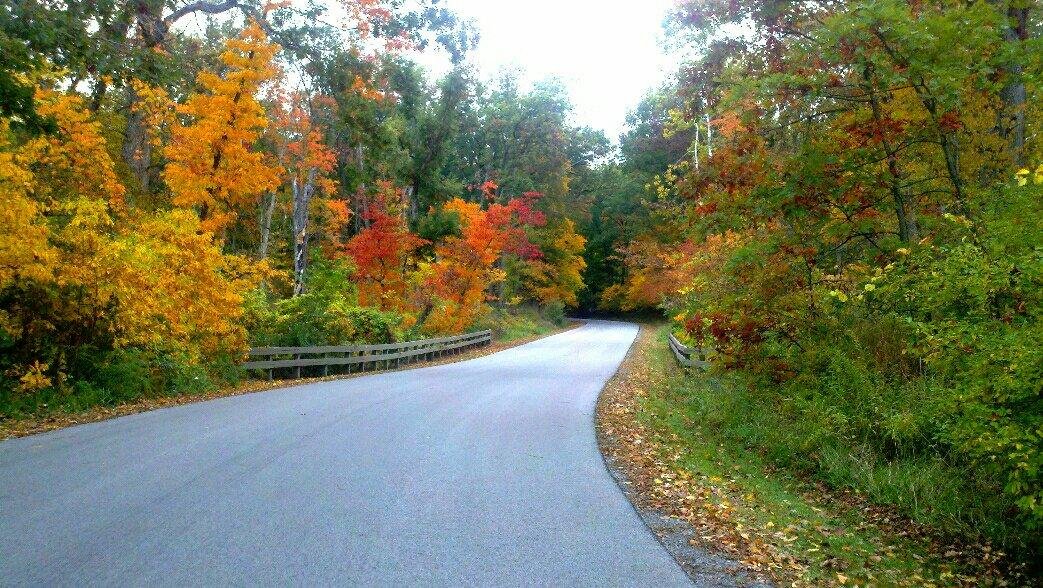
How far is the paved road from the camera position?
448cm

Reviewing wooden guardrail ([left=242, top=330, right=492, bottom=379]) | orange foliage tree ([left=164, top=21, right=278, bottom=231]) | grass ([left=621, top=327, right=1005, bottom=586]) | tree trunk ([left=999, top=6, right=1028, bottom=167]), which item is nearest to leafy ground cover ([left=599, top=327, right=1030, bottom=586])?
grass ([left=621, top=327, right=1005, bottom=586])

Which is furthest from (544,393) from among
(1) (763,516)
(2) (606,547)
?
(2) (606,547)

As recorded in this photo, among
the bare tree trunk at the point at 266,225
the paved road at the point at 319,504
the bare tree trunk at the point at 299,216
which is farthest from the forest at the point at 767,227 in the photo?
the bare tree trunk at the point at 266,225

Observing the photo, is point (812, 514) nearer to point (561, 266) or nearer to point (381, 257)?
point (381, 257)

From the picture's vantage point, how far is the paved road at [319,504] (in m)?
4.48

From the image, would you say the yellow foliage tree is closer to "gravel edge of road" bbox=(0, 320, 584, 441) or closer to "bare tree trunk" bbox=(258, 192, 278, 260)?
"bare tree trunk" bbox=(258, 192, 278, 260)

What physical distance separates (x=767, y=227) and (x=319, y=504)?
309 inches

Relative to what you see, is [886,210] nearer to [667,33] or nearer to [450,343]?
[667,33]

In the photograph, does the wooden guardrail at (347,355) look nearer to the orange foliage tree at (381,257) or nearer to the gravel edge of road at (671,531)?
the orange foliage tree at (381,257)

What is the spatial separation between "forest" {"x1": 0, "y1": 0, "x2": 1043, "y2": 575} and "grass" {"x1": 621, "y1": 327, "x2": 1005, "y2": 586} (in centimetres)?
10

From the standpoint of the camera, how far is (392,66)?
650 inches

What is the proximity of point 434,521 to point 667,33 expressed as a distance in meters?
10.8

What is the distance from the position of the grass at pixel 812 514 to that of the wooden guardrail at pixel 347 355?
10.1m

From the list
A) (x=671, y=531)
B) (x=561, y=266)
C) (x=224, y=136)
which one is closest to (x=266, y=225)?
(x=224, y=136)
